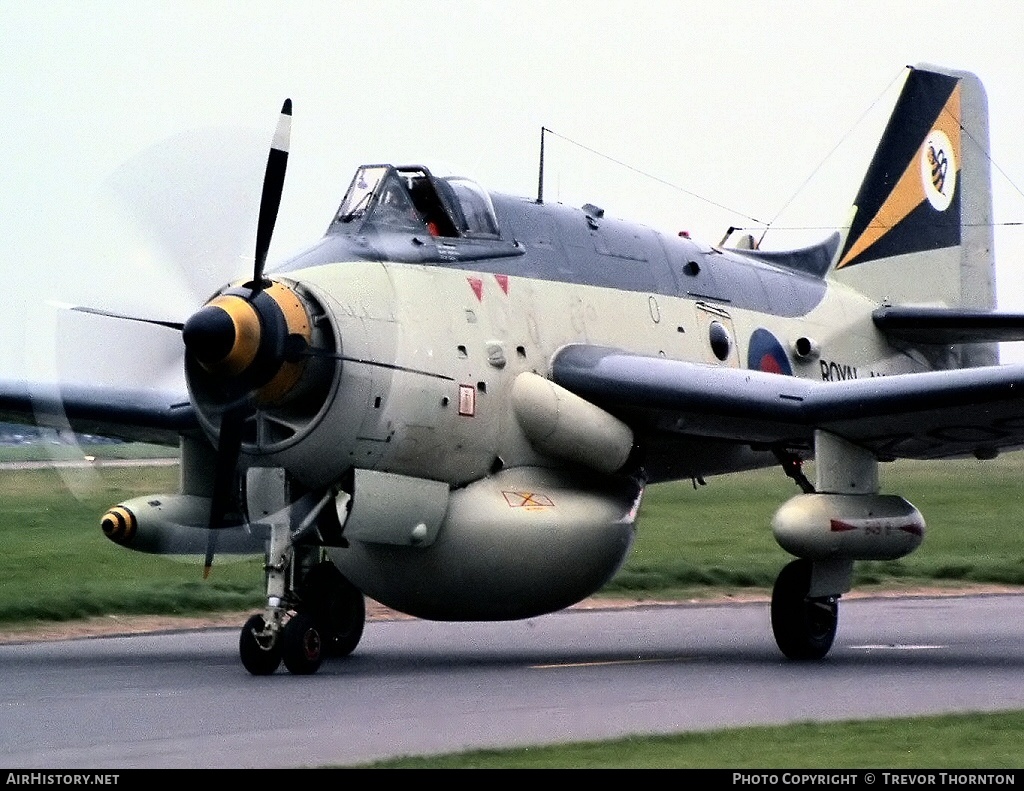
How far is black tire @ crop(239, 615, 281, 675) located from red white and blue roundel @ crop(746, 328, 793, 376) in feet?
23.3

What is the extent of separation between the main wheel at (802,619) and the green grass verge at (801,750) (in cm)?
546

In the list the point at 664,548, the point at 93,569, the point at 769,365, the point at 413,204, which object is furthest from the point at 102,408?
the point at 664,548

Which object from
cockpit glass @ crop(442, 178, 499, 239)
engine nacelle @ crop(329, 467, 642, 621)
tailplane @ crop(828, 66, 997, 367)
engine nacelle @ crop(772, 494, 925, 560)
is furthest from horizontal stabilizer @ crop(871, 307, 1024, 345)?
cockpit glass @ crop(442, 178, 499, 239)

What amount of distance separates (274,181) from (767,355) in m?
7.34

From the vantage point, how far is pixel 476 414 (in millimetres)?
16594

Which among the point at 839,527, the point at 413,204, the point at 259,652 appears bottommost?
the point at 259,652

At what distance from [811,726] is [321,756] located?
142 inches

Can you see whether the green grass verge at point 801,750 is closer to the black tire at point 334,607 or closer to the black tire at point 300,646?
the black tire at point 300,646

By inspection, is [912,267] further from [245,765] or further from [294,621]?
[245,765]

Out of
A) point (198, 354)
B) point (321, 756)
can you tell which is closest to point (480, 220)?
point (198, 354)

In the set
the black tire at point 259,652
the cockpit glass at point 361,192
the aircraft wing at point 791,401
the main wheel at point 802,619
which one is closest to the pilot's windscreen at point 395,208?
the cockpit glass at point 361,192

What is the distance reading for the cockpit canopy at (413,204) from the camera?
16.9m

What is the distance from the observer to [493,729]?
39.9ft

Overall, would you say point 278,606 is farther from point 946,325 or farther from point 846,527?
Answer: point 946,325
